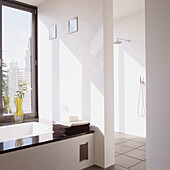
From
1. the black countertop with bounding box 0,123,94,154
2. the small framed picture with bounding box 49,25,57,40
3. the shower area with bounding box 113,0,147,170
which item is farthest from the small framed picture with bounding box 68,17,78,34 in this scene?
the black countertop with bounding box 0,123,94,154

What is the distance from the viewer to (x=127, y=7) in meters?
4.09

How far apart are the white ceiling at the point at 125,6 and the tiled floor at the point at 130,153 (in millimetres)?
2692

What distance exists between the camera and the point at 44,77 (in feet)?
12.2

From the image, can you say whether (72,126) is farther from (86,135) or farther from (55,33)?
(55,33)

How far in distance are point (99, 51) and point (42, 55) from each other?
4.82ft

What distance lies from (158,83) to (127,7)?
2.78 metres

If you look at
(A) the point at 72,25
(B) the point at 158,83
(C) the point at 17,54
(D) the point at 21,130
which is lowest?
(D) the point at 21,130

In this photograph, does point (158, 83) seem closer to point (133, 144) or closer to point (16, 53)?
point (133, 144)

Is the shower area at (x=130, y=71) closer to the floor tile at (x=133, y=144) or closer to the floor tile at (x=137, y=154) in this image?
the floor tile at (x=133, y=144)

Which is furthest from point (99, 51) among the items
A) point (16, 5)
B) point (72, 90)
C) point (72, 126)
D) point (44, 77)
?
point (16, 5)

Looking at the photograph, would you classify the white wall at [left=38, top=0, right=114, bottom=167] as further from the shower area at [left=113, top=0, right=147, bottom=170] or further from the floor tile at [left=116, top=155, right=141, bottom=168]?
the shower area at [left=113, top=0, right=147, bottom=170]

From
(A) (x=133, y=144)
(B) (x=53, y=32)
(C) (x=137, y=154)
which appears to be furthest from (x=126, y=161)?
(B) (x=53, y=32)

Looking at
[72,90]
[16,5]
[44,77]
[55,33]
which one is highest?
[16,5]

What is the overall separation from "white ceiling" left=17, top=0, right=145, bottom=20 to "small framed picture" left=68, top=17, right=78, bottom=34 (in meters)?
0.93
